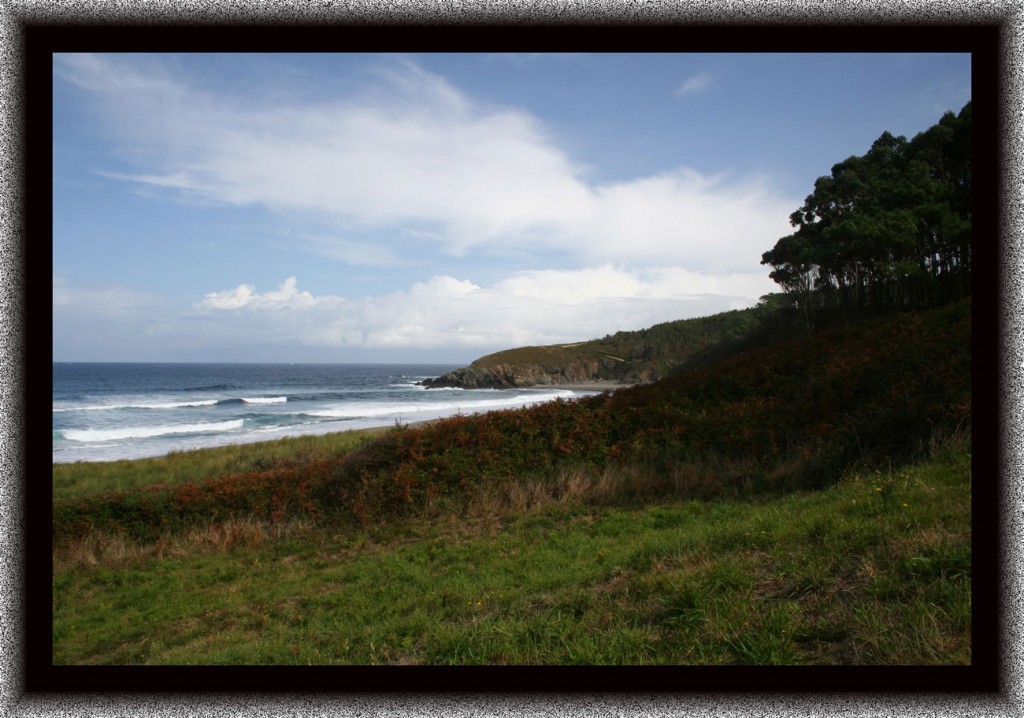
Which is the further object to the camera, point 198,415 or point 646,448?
point 198,415

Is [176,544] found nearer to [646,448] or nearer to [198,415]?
[646,448]

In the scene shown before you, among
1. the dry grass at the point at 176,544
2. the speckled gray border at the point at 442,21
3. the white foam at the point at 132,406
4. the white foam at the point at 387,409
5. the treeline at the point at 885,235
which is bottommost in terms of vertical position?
the white foam at the point at 387,409

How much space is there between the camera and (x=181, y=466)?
19344 millimetres

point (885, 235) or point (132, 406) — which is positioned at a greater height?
point (885, 235)

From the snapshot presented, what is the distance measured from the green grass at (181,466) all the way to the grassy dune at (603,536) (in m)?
1.40

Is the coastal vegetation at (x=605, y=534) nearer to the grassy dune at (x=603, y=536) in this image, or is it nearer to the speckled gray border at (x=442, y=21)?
the grassy dune at (x=603, y=536)

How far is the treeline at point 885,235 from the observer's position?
16.9 metres

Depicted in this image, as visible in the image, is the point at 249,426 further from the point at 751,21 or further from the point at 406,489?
the point at 751,21

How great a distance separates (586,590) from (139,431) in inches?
1578

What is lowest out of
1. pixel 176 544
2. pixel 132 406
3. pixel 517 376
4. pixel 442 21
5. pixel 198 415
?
pixel 198 415

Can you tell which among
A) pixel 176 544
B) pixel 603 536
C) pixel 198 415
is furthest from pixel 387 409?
pixel 603 536

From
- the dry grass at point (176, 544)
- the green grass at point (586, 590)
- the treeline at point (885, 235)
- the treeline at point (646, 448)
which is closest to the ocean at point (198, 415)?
the treeline at point (885, 235)

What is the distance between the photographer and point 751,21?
91.8 inches

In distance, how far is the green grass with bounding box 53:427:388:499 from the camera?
1572 cm
